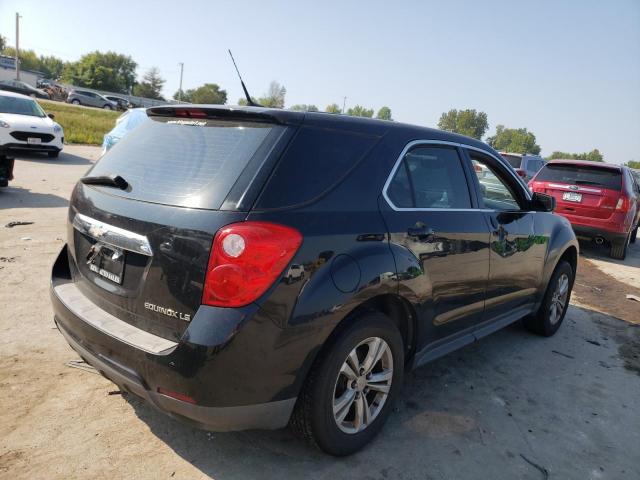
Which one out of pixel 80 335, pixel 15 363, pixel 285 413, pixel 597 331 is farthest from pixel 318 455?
pixel 597 331

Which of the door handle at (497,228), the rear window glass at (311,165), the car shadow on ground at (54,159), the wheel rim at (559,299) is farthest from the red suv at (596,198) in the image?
the car shadow on ground at (54,159)

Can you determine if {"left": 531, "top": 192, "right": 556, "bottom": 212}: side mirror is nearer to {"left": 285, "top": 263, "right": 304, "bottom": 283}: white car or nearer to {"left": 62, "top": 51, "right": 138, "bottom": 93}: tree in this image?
{"left": 285, "top": 263, "right": 304, "bottom": 283}: white car

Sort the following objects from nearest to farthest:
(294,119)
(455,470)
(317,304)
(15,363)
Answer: (317,304) → (294,119) → (455,470) → (15,363)

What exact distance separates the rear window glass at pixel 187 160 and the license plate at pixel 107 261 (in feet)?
0.95

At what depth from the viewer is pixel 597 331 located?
17.9ft

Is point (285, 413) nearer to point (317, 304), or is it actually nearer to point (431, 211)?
point (317, 304)

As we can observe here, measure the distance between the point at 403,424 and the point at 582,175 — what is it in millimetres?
8380

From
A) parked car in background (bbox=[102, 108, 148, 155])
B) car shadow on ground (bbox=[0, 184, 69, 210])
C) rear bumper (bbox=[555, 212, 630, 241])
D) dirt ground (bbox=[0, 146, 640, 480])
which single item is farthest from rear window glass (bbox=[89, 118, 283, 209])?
rear bumper (bbox=[555, 212, 630, 241])

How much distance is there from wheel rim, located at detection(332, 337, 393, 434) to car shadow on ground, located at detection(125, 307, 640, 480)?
0.20m

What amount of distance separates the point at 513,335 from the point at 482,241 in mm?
1879

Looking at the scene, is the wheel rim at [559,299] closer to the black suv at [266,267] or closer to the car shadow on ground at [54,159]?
the black suv at [266,267]

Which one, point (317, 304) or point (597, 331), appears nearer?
point (317, 304)

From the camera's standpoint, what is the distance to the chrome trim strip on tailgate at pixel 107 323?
90.4 inches

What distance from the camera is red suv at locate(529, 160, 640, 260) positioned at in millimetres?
9406
